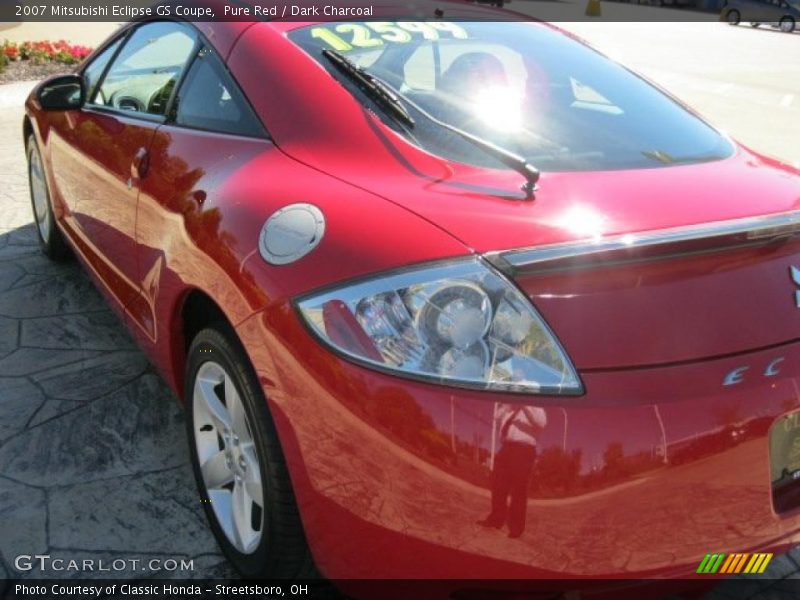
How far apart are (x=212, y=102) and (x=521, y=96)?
0.99 meters

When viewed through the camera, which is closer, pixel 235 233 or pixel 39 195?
pixel 235 233

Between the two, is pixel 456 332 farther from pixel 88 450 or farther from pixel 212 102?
pixel 88 450

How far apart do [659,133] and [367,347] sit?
1.38 meters

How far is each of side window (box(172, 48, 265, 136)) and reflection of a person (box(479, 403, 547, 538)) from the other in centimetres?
125

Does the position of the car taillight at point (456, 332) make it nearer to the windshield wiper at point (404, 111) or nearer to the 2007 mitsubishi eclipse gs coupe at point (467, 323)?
the 2007 mitsubishi eclipse gs coupe at point (467, 323)

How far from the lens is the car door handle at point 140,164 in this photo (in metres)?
2.77

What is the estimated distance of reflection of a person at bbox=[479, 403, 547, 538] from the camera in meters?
1.56

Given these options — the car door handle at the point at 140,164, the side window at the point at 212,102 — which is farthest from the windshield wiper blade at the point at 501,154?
A: the car door handle at the point at 140,164

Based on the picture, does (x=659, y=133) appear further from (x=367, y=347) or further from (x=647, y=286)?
(x=367, y=347)

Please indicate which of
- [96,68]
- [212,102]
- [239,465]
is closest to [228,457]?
[239,465]

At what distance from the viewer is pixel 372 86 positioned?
7.73 feet

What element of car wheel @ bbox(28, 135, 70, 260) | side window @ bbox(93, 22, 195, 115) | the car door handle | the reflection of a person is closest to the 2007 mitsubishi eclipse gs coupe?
the reflection of a person

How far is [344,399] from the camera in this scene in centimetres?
173

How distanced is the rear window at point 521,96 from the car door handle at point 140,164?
25.9 inches
